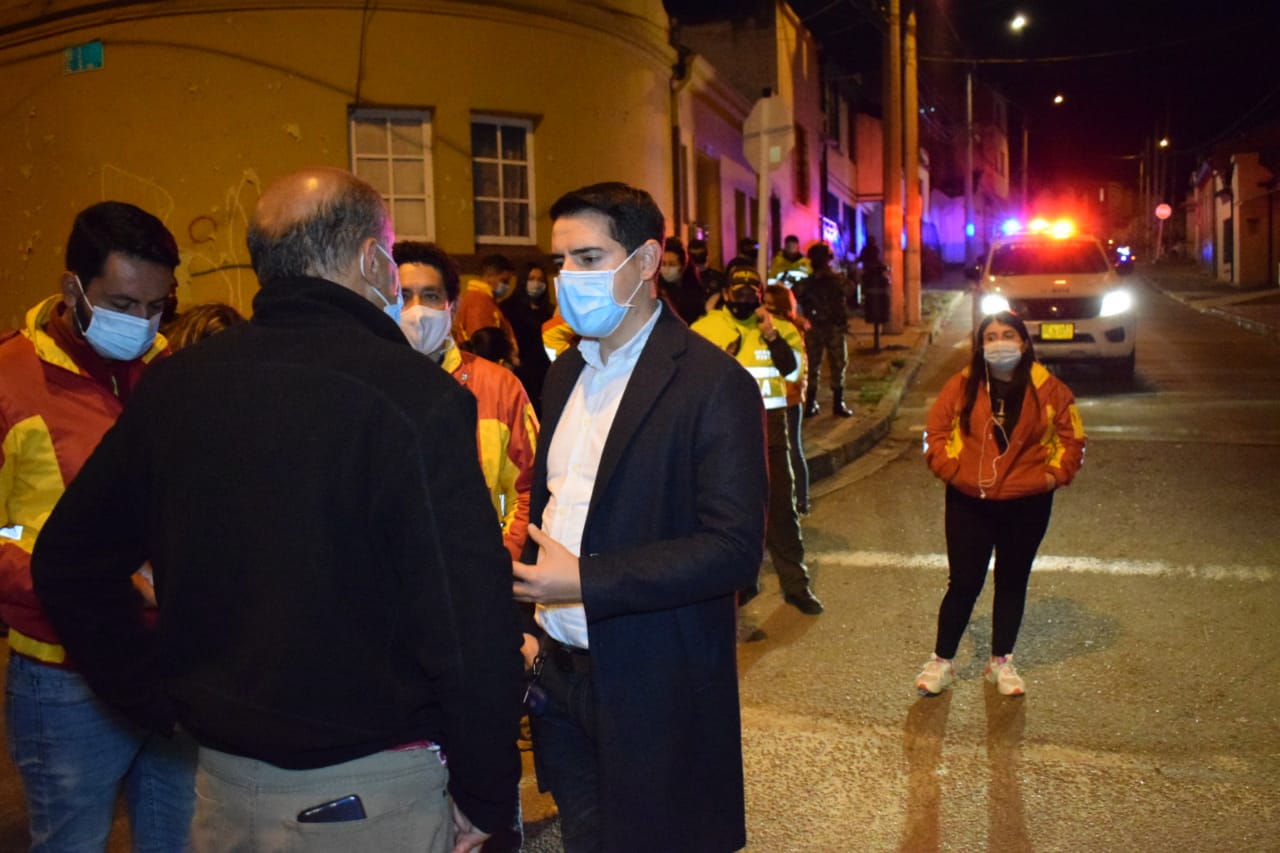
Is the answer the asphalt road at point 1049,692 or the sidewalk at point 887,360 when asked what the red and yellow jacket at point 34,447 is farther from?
the sidewalk at point 887,360

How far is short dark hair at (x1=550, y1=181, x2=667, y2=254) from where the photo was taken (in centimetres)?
284

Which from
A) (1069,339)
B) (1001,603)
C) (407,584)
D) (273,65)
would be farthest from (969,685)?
(1069,339)

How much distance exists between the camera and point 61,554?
83.3 inches

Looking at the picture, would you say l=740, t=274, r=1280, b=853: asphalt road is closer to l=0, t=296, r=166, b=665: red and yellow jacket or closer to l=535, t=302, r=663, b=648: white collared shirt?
l=535, t=302, r=663, b=648: white collared shirt

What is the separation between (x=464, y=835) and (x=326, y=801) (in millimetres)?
320

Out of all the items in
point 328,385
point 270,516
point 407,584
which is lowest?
point 407,584

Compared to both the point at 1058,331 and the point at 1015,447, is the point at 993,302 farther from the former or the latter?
the point at 1015,447

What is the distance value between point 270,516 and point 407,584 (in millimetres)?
249

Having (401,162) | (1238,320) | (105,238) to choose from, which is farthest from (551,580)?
(1238,320)

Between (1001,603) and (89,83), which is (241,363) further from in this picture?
(89,83)

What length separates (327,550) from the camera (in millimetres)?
1842

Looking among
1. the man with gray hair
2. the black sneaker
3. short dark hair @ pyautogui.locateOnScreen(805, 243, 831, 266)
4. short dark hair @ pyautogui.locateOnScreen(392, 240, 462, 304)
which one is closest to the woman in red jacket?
the black sneaker

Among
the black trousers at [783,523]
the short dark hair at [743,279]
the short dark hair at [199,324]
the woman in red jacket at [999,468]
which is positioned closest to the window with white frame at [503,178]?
the short dark hair at [743,279]

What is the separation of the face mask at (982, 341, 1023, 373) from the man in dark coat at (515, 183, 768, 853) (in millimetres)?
2851
